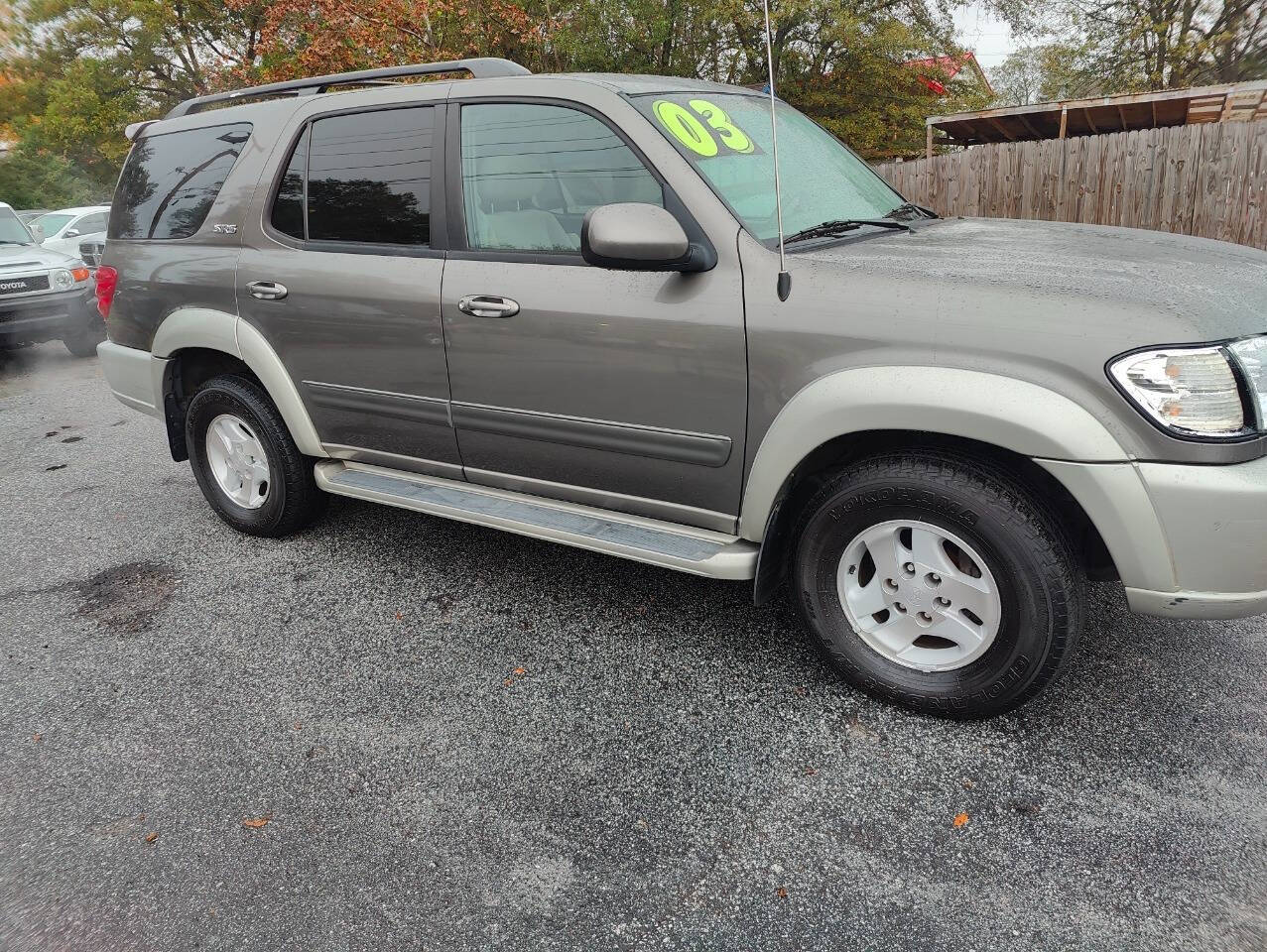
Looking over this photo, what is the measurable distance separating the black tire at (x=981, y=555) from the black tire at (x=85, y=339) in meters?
9.96

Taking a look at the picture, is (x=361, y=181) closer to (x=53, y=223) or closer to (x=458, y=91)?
(x=458, y=91)

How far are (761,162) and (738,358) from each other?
83cm

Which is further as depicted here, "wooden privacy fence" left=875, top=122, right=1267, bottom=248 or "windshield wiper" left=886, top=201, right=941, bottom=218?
"wooden privacy fence" left=875, top=122, right=1267, bottom=248

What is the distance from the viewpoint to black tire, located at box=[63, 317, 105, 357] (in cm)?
988

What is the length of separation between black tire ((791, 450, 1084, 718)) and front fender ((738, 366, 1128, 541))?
0.15m

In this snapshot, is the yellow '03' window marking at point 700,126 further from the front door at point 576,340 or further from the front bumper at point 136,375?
the front bumper at point 136,375

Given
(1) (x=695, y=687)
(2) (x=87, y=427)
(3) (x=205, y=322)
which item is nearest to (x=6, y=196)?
(2) (x=87, y=427)

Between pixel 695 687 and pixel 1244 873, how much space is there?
59.2 inches

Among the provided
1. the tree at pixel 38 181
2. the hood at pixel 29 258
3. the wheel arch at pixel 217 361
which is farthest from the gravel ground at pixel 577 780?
the tree at pixel 38 181

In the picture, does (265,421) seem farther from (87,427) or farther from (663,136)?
(87,427)

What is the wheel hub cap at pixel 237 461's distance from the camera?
411 centimetres

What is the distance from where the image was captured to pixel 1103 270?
2383mm

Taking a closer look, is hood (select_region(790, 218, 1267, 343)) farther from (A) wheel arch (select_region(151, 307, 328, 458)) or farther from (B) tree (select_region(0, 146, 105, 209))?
(B) tree (select_region(0, 146, 105, 209))

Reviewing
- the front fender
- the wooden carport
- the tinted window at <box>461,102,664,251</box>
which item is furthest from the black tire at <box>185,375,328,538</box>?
the wooden carport
